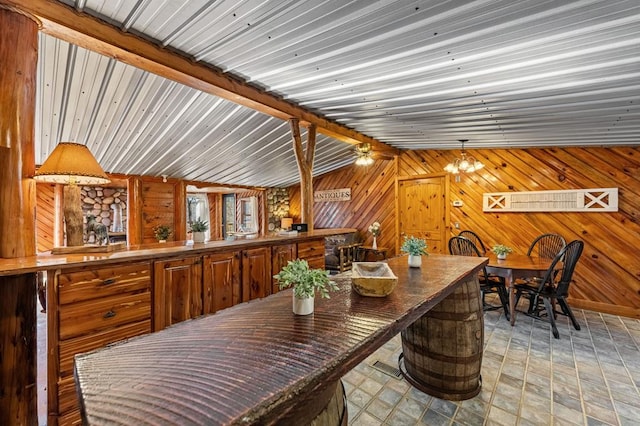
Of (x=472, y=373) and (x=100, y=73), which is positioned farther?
(x=100, y=73)

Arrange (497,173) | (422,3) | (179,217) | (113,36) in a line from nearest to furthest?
(422,3), (113,36), (497,173), (179,217)

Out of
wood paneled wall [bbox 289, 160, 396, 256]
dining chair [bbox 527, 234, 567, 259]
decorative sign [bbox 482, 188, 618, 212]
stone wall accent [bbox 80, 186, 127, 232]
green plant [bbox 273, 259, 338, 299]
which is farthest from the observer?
wood paneled wall [bbox 289, 160, 396, 256]

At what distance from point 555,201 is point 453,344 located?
360cm

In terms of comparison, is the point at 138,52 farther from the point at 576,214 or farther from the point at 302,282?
Answer: the point at 576,214

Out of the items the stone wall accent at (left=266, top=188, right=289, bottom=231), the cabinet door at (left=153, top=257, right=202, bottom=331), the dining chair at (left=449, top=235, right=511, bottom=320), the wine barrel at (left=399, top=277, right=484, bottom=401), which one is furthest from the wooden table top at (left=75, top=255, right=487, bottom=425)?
the stone wall accent at (left=266, top=188, right=289, bottom=231)

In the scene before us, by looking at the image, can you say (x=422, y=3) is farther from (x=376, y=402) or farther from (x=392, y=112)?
(x=376, y=402)

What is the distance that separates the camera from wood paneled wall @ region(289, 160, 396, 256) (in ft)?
20.4

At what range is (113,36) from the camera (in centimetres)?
187

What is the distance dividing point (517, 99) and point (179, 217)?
6.26 meters

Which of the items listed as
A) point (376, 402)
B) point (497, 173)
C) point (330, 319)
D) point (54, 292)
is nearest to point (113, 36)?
point (54, 292)

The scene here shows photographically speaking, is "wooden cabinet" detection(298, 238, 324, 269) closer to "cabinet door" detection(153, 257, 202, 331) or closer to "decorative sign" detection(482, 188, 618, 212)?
"cabinet door" detection(153, 257, 202, 331)

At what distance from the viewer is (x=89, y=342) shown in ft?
5.74

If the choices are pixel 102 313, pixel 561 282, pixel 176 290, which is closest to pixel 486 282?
pixel 561 282

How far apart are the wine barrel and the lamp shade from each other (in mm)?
2443
